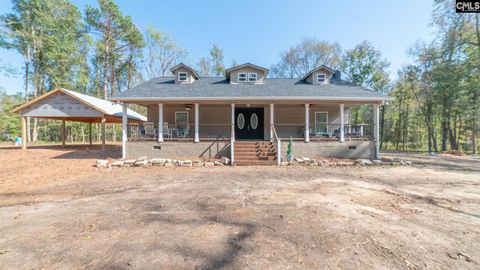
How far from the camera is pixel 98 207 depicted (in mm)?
4355

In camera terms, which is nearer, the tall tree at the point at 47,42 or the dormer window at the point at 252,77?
the dormer window at the point at 252,77

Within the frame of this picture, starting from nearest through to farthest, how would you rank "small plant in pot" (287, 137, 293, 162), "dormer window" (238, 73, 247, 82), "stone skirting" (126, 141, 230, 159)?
1. "small plant in pot" (287, 137, 293, 162)
2. "stone skirting" (126, 141, 230, 159)
3. "dormer window" (238, 73, 247, 82)

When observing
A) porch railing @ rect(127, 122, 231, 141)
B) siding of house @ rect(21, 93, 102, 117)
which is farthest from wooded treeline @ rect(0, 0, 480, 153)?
porch railing @ rect(127, 122, 231, 141)

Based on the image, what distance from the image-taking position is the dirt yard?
2527 mm

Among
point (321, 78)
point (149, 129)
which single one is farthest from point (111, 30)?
point (321, 78)

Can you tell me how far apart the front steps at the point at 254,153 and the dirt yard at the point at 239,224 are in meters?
3.02

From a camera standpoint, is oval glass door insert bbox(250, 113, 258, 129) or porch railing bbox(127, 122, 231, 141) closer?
porch railing bbox(127, 122, 231, 141)

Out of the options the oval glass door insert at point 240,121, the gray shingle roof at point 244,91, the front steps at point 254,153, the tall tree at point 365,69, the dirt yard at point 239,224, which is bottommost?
the dirt yard at point 239,224

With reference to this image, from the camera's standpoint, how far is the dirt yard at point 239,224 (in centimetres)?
253

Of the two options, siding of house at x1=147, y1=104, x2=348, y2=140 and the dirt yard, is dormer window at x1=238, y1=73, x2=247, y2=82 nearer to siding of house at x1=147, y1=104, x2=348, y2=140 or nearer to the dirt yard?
siding of house at x1=147, y1=104, x2=348, y2=140

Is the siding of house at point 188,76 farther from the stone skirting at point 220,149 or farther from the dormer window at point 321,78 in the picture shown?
the dormer window at point 321,78

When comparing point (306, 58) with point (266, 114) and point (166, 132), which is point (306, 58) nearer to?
point (266, 114)

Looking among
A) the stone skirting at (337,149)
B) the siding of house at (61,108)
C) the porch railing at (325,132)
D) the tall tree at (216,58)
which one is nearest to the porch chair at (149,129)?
the siding of house at (61,108)

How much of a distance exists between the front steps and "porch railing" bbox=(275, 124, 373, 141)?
208 centimetres
